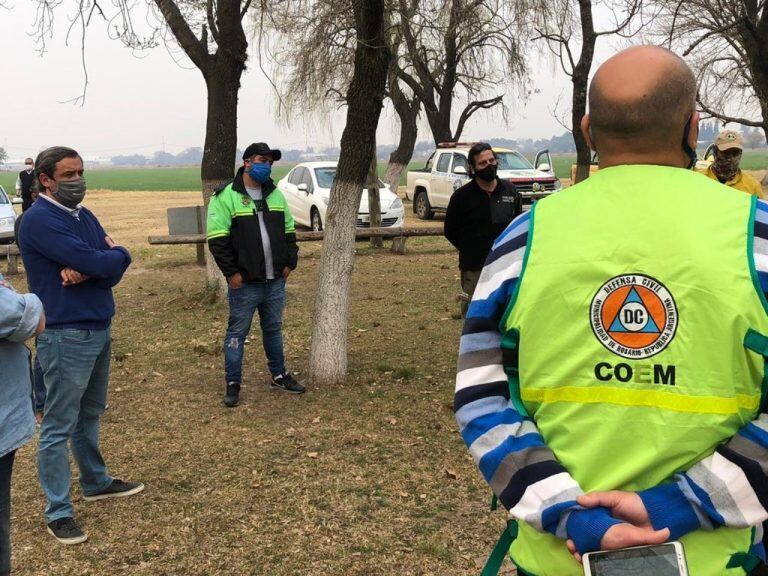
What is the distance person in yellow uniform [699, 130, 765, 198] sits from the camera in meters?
4.96

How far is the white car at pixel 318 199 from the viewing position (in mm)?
16312

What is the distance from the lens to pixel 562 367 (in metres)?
1.46

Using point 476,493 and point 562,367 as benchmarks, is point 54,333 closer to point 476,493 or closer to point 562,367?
point 476,493

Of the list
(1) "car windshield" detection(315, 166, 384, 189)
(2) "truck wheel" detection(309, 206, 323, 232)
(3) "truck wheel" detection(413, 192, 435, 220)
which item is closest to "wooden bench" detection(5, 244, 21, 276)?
(2) "truck wheel" detection(309, 206, 323, 232)

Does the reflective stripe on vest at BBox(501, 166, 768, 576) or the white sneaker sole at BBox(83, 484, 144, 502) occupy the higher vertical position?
the reflective stripe on vest at BBox(501, 166, 768, 576)

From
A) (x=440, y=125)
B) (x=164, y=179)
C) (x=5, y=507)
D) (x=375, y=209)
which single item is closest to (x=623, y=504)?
(x=5, y=507)

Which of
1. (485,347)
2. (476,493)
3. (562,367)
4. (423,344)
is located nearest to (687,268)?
(562,367)

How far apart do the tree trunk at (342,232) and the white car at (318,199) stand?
9.67m

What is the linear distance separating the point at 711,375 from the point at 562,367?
0.88 ft

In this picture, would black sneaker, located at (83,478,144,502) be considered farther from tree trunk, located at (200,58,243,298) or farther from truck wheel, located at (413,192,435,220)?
truck wheel, located at (413,192,435,220)

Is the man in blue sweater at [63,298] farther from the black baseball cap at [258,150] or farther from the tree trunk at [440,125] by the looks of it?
the tree trunk at [440,125]

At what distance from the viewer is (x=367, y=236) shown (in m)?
14.1

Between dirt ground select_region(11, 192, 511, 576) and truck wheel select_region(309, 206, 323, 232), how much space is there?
8.21 metres

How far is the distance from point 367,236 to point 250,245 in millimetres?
8530
